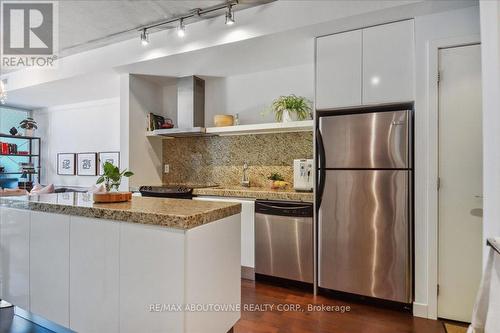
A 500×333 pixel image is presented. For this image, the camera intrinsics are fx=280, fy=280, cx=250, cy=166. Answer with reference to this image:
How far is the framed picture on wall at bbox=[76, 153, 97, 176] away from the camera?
513 cm

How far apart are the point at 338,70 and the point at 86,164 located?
15.6 feet

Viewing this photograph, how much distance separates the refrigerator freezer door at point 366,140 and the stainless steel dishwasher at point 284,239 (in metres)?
0.59

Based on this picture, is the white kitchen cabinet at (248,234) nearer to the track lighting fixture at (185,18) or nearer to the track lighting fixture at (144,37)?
the track lighting fixture at (185,18)

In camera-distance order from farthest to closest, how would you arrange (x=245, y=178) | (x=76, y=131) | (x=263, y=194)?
(x=76, y=131) → (x=245, y=178) → (x=263, y=194)

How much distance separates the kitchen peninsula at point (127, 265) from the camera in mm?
1334

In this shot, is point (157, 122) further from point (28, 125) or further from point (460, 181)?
point (460, 181)

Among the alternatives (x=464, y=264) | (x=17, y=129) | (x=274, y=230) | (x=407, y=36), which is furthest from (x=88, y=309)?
(x=17, y=129)

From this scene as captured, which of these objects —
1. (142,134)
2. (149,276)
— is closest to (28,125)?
(142,134)

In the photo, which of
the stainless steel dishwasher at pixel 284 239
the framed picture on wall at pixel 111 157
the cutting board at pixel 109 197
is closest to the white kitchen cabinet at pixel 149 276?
the cutting board at pixel 109 197

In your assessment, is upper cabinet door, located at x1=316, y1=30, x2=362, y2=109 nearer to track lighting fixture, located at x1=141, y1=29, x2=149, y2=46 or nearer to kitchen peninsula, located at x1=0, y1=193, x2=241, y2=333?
kitchen peninsula, located at x1=0, y1=193, x2=241, y2=333

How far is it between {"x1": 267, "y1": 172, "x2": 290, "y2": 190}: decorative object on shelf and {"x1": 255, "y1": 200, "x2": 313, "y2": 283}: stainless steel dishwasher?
0.42m

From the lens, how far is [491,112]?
1702 mm

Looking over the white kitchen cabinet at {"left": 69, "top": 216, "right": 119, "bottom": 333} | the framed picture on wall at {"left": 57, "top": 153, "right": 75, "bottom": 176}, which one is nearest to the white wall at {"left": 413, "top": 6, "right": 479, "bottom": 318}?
the white kitchen cabinet at {"left": 69, "top": 216, "right": 119, "bottom": 333}

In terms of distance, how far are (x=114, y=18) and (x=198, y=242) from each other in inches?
106
